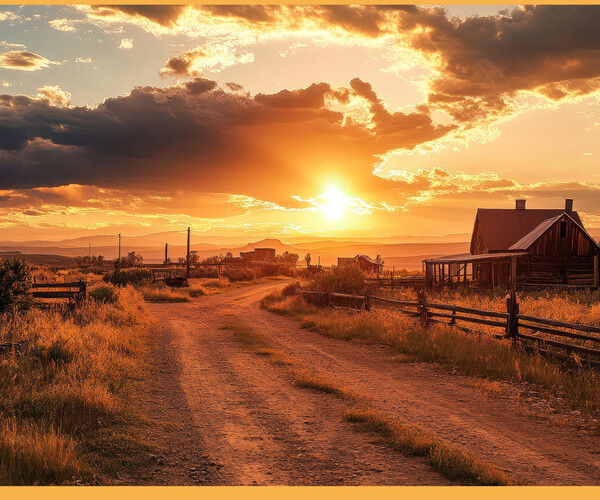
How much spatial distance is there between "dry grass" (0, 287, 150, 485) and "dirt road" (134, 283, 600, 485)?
759 millimetres

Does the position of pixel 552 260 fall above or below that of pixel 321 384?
above

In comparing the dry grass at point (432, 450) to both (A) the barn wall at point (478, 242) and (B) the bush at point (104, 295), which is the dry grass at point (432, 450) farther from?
(A) the barn wall at point (478, 242)

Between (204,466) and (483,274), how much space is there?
38.4 m

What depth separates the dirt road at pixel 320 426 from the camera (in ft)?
20.4

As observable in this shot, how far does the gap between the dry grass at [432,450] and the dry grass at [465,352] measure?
12.7 ft

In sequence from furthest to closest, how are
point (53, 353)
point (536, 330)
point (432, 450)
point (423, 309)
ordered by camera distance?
point (423, 309)
point (536, 330)
point (53, 353)
point (432, 450)

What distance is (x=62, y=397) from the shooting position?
841 cm

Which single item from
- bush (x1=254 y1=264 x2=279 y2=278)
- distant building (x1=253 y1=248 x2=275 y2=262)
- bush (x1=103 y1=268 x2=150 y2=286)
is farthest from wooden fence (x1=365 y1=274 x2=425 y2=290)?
distant building (x1=253 y1=248 x2=275 y2=262)

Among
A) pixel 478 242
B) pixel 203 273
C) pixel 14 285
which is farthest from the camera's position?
pixel 203 273

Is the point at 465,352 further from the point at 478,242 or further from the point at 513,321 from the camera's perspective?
the point at 478,242

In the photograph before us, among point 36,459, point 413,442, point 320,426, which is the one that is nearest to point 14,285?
point 36,459

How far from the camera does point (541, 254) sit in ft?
118

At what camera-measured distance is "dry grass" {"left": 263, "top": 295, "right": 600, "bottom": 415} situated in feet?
32.7

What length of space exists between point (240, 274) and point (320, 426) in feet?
166
